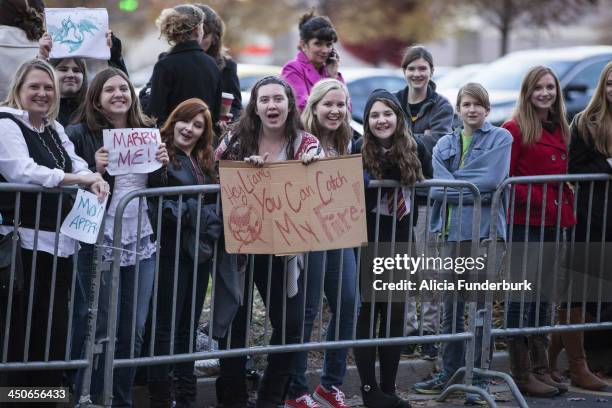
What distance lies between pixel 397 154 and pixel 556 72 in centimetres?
1135

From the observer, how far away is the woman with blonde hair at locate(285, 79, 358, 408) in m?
7.19

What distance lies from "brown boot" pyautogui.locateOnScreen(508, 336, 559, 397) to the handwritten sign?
2856 mm

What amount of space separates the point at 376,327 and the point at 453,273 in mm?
582

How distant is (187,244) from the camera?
6.78m

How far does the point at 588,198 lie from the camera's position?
8203mm

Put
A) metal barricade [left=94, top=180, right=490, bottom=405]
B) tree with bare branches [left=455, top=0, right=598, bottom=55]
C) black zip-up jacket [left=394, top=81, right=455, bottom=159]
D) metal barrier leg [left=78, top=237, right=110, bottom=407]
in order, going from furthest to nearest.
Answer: tree with bare branches [left=455, top=0, right=598, bottom=55] < black zip-up jacket [left=394, top=81, right=455, bottom=159] < metal barricade [left=94, top=180, right=490, bottom=405] < metal barrier leg [left=78, top=237, right=110, bottom=407]

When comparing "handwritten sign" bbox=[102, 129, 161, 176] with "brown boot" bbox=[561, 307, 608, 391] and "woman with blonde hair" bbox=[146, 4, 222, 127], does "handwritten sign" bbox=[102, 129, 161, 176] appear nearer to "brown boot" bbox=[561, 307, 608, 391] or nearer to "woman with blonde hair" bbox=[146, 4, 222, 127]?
"woman with blonde hair" bbox=[146, 4, 222, 127]

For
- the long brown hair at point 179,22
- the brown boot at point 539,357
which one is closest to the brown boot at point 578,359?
the brown boot at point 539,357

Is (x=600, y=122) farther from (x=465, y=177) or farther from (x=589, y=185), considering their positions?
(x=465, y=177)

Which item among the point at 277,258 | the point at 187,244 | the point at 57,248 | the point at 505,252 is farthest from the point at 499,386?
the point at 57,248

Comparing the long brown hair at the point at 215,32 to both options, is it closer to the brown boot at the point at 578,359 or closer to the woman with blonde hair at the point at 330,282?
the woman with blonde hair at the point at 330,282

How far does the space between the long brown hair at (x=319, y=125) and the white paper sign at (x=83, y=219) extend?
1.62 meters

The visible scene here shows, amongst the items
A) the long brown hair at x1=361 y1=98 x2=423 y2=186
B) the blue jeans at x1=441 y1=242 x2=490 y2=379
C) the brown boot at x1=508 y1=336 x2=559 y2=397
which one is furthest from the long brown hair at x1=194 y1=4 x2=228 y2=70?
the brown boot at x1=508 y1=336 x2=559 y2=397

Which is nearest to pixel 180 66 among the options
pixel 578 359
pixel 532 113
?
pixel 532 113
